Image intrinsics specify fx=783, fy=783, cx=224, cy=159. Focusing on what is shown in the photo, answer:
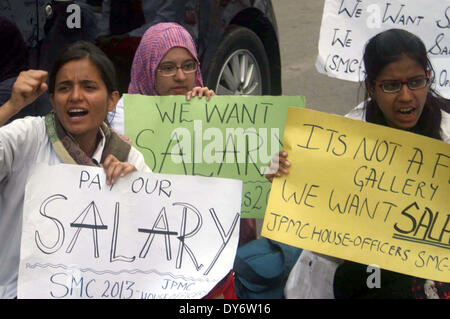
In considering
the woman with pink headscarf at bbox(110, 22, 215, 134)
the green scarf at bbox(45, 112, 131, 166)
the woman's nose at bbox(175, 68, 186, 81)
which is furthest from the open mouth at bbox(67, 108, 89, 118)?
the woman's nose at bbox(175, 68, 186, 81)

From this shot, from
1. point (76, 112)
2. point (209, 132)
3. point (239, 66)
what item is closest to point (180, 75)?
point (209, 132)

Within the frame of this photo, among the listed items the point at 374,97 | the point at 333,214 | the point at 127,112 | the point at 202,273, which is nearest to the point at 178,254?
the point at 202,273

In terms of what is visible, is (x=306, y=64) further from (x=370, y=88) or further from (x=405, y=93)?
(x=405, y=93)

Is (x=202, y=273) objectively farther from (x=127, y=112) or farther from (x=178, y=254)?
(x=127, y=112)

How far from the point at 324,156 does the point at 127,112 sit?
2.56 ft

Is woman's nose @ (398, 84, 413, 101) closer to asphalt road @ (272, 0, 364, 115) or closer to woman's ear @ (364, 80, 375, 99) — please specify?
woman's ear @ (364, 80, 375, 99)

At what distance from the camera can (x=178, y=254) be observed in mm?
2416

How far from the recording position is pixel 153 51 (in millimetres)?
3230

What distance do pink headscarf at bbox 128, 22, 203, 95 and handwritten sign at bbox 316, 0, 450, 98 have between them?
58 cm

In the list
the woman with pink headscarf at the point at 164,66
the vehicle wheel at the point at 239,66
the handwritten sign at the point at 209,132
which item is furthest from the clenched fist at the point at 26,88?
the vehicle wheel at the point at 239,66

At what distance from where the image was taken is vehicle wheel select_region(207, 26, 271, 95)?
4.32m

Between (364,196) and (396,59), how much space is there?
1.62 feet

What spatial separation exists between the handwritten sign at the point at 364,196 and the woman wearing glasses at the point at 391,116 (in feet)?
0.38

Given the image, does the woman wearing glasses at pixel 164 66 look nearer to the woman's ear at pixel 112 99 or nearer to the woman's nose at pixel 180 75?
the woman's nose at pixel 180 75
